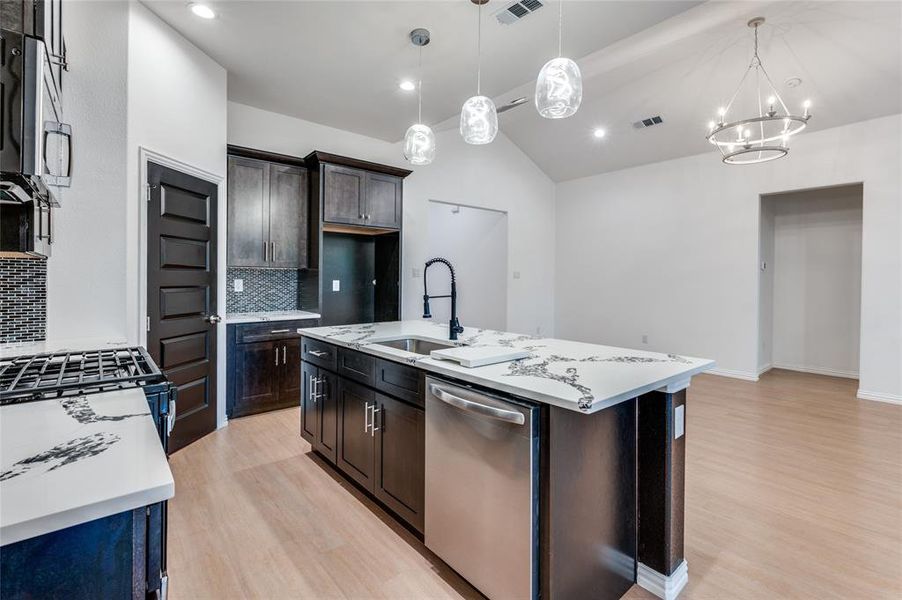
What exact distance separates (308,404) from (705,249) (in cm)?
553

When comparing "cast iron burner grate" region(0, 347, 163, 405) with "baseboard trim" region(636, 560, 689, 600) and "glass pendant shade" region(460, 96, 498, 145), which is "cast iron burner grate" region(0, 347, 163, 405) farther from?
"baseboard trim" region(636, 560, 689, 600)

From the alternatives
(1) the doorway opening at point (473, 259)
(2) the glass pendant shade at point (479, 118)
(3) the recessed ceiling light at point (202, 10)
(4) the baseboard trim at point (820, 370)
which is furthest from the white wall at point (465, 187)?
(4) the baseboard trim at point (820, 370)

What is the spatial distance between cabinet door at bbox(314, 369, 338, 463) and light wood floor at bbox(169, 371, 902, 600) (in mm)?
186

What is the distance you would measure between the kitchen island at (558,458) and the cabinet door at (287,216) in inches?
94.0

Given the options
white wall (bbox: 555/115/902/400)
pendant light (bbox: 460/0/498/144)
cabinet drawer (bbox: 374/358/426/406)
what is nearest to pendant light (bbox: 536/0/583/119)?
pendant light (bbox: 460/0/498/144)

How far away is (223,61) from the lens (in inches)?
135

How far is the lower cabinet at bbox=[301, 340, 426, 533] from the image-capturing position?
6.64 ft

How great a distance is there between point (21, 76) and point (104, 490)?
39.5 inches

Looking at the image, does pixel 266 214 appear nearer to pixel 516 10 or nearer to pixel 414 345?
pixel 414 345

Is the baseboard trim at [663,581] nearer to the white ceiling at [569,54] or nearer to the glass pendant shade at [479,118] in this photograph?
the glass pendant shade at [479,118]

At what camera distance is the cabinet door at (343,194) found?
14.2ft

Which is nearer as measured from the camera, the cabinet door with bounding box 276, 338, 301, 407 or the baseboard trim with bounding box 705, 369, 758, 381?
the cabinet door with bounding box 276, 338, 301, 407

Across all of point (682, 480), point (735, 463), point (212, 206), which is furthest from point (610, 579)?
point (212, 206)

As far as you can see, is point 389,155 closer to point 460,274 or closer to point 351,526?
point 460,274
